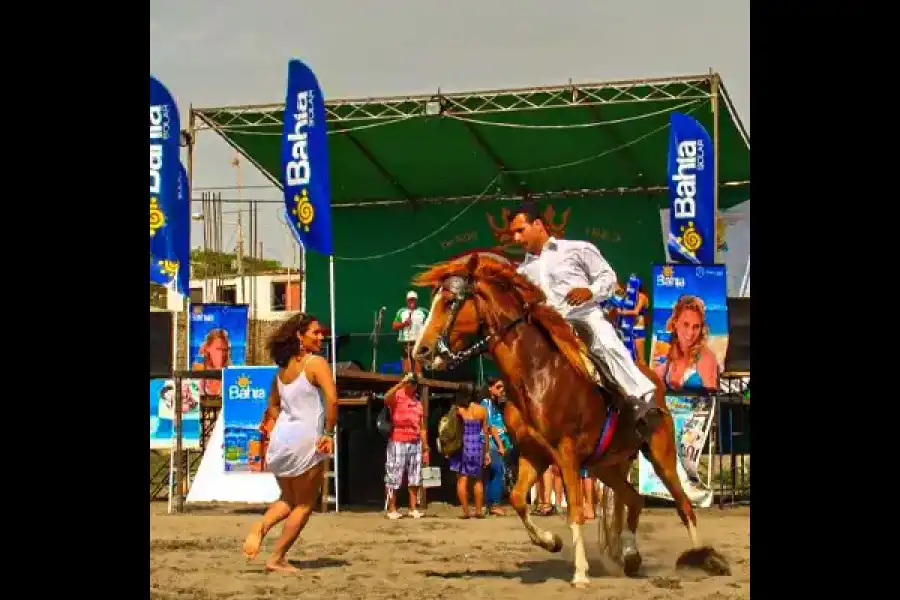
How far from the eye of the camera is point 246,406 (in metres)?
16.9

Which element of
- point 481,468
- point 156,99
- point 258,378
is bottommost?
point 481,468

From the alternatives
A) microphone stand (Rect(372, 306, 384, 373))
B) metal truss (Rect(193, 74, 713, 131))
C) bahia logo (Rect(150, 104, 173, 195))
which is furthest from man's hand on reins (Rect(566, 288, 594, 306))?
microphone stand (Rect(372, 306, 384, 373))

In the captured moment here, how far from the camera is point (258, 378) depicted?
55.3 feet

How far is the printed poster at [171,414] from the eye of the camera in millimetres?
18047

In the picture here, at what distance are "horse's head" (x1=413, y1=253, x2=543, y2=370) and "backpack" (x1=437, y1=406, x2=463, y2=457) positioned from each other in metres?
6.77

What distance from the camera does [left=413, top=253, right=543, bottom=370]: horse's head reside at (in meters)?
9.56

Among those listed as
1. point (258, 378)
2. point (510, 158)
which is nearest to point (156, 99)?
point (258, 378)

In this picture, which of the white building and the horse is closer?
the horse

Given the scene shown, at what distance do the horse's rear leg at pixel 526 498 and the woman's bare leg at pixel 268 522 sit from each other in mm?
1811

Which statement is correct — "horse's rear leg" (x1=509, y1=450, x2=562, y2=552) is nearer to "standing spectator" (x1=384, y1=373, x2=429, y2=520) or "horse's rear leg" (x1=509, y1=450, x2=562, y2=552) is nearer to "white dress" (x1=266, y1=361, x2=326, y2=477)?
"white dress" (x1=266, y1=361, x2=326, y2=477)

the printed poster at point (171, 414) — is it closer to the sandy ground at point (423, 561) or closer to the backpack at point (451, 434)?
the sandy ground at point (423, 561)
